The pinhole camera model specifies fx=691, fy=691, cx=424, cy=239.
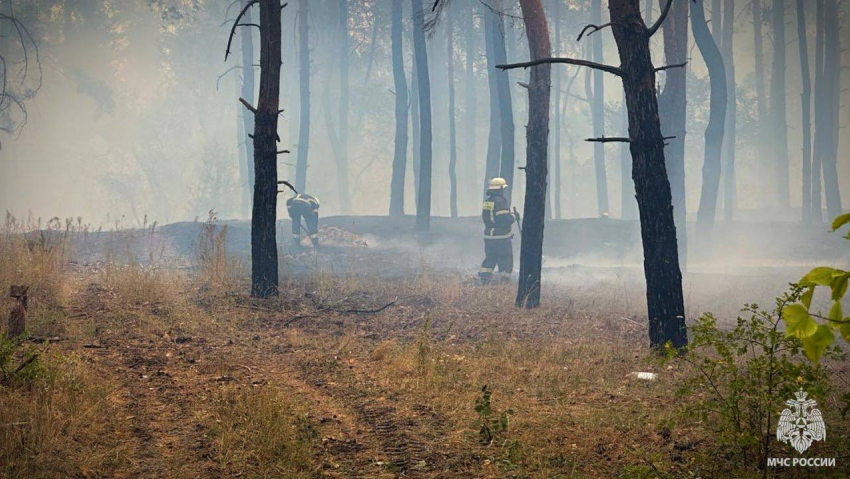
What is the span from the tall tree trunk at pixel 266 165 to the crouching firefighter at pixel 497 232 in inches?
214

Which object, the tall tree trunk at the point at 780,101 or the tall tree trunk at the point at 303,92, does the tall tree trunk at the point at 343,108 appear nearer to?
the tall tree trunk at the point at 303,92

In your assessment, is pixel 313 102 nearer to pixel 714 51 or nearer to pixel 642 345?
pixel 714 51

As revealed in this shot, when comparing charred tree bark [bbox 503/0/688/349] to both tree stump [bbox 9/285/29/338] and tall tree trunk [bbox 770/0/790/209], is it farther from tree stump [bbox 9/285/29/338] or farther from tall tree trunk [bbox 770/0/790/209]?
tall tree trunk [bbox 770/0/790/209]

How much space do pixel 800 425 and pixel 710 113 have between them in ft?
62.7

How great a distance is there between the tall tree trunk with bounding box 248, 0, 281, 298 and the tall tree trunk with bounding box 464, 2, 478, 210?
982 inches

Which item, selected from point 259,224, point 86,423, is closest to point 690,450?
point 86,423

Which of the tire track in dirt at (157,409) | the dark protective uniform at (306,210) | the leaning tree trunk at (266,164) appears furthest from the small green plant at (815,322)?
the dark protective uniform at (306,210)

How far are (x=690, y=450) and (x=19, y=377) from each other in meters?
4.83

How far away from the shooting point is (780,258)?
80.2 feet

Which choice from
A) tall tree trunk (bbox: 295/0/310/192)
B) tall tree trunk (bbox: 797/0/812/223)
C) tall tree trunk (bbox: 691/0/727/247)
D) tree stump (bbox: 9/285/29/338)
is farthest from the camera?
tall tree trunk (bbox: 295/0/310/192)

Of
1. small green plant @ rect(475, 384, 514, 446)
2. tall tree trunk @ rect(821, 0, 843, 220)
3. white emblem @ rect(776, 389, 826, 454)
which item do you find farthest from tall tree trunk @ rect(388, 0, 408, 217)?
white emblem @ rect(776, 389, 826, 454)

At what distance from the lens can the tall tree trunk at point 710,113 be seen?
2059 cm

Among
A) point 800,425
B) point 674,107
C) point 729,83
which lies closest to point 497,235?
point 674,107

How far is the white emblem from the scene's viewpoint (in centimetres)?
414
